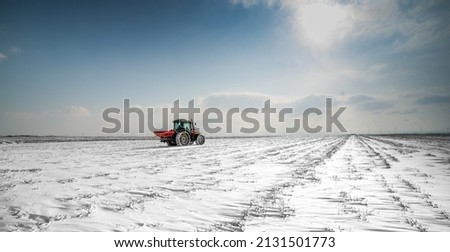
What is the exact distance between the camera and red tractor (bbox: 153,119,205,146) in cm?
1728

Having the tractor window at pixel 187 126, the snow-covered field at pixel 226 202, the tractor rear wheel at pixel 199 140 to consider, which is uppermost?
the tractor window at pixel 187 126

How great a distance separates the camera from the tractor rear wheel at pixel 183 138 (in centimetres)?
1753

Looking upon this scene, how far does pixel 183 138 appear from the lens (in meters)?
17.9

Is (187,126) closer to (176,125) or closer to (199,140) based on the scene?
(176,125)

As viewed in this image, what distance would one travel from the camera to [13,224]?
343cm

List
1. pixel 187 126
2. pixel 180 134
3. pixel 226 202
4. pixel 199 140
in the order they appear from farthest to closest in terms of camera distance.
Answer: pixel 199 140 → pixel 187 126 → pixel 180 134 → pixel 226 202

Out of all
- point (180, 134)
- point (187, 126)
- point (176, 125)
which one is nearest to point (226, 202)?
point (180, 134)

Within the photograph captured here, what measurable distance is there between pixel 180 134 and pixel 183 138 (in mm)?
377

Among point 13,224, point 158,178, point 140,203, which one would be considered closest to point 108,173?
point 158,178

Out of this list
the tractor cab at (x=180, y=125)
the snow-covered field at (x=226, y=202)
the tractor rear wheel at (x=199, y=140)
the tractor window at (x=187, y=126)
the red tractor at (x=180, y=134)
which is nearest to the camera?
the snow-covered field at (x=226, y=202)

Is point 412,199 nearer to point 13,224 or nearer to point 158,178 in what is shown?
point 158,178

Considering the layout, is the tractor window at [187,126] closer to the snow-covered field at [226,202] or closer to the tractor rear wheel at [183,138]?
the tractor rear wheel at [183,138]

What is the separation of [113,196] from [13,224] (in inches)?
59.1

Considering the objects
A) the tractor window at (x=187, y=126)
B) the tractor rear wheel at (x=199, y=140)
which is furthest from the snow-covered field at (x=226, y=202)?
the tractor rear wheel at (x=199, y=140)
